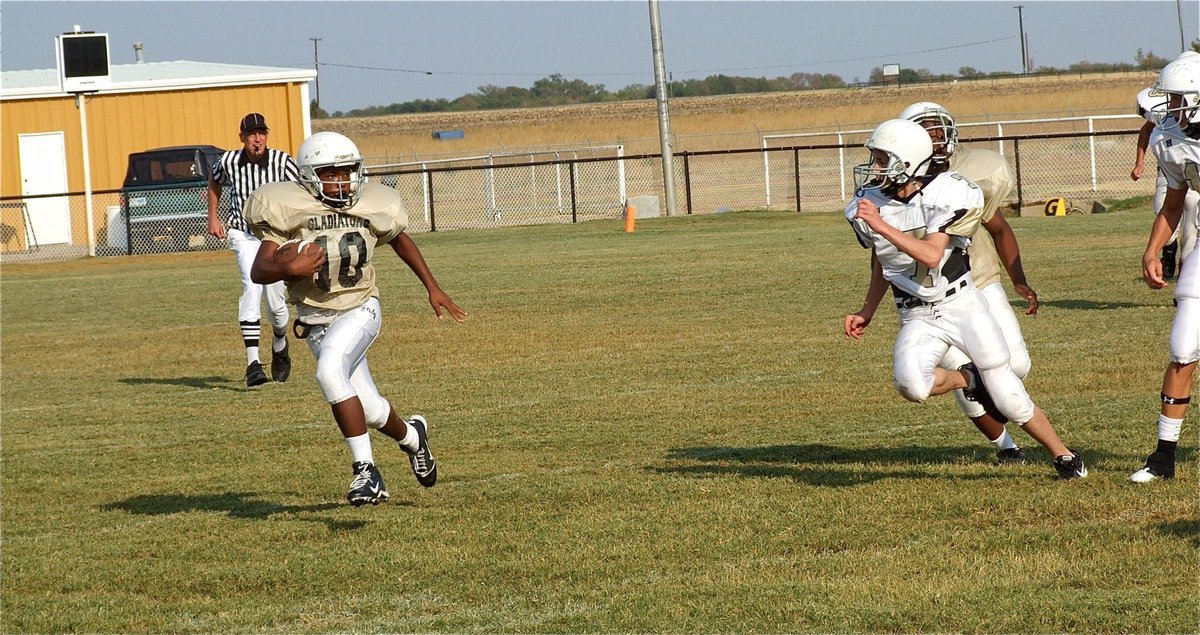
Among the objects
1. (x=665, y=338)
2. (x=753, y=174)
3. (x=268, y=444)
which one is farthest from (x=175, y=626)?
(x=753, y=174)

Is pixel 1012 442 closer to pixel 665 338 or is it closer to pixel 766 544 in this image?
pixel 766 544

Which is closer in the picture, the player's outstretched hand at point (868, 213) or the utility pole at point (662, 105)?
the player's outstretched hand at point (868, 213)

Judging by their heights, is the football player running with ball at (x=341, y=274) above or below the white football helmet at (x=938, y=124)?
below

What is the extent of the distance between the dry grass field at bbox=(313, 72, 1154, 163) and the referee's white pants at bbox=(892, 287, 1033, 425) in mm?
47378

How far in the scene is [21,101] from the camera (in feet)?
104

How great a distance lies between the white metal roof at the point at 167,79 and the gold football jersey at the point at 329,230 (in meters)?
25.4

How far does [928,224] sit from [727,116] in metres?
71.8

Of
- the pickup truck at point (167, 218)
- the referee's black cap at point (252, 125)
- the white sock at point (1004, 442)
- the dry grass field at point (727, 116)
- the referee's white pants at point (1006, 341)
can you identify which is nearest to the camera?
the referee's white pants at point (1006, 341)

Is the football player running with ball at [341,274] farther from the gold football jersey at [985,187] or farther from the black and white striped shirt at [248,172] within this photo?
the black and white striped shirt at [248,172]

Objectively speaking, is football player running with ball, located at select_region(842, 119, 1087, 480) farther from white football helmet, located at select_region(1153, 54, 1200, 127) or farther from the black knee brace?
white football helmet, located at select_region(1153, 54, 1200, 127)

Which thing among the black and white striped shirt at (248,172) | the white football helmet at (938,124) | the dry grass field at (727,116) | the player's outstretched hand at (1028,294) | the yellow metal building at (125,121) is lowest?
the player's outstretched hand at (1028,294)

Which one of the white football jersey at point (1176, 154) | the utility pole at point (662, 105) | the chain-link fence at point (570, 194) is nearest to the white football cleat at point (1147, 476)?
the white football jersey at point (1176, 154)

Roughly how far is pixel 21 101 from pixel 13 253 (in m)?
4.56

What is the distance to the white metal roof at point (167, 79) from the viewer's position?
31.5m
